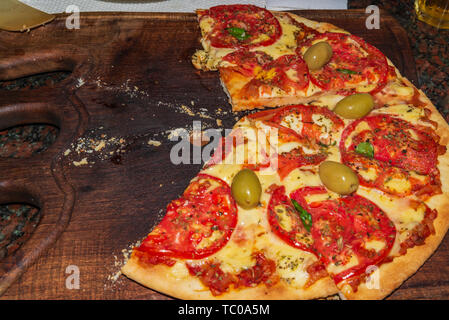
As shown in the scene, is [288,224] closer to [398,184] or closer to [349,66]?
[398,184]

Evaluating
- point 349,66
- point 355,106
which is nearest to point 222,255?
point 355,106

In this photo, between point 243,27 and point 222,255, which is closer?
point 222,255

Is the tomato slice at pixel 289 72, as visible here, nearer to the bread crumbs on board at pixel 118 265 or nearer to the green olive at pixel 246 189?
the green olive at pixel 246 189

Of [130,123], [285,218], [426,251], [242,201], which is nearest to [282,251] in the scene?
[285,218]

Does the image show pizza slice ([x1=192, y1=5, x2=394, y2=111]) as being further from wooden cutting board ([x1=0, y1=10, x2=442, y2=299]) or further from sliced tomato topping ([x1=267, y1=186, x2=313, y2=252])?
sliced tomato topping ([x1=267, y1=186, x2=313, y2=252])

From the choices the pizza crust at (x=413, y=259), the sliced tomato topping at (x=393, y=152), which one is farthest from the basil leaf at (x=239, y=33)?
the pizza crust at (x=413, y=259)
